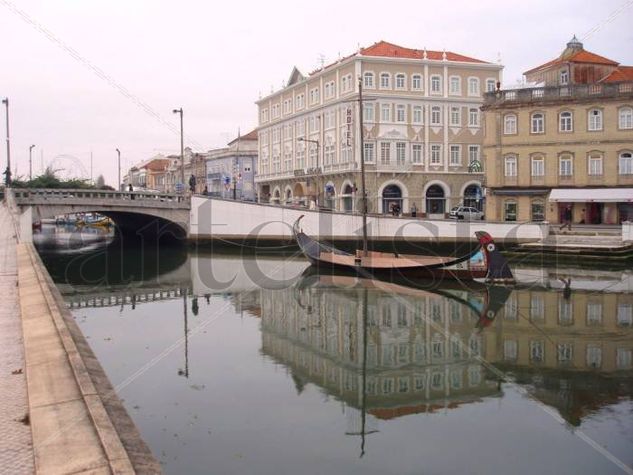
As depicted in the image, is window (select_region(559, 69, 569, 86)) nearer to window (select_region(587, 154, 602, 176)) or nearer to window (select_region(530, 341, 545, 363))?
window (select_region(587, 154, 602, 176))

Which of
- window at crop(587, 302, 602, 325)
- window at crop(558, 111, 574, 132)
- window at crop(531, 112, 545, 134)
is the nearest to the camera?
window at crop(587, 302, 602, 325)

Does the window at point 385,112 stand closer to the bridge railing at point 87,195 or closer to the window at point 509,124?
the window at point 509,124

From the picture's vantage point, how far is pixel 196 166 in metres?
88.3

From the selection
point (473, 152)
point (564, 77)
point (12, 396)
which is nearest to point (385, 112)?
point (473, 152)

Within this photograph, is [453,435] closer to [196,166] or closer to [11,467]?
[11,467]

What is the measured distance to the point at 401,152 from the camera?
51156 millimetres

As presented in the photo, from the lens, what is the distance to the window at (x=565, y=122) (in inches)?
1630

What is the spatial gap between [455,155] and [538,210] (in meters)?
11.4

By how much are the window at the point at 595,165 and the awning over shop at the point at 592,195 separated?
42.8 inches

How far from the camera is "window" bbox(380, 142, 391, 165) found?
1989 inches

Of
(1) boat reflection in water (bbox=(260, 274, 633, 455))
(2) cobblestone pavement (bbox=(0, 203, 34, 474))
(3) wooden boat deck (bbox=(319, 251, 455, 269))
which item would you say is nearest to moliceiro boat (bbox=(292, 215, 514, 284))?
(3) wooden boat deck (bbox=(319, 251, 455, 269))

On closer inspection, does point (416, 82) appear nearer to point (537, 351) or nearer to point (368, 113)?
point (368, 113)

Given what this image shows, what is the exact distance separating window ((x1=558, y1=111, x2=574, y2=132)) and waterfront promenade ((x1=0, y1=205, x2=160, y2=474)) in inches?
1475

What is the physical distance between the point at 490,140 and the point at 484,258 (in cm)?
1850
